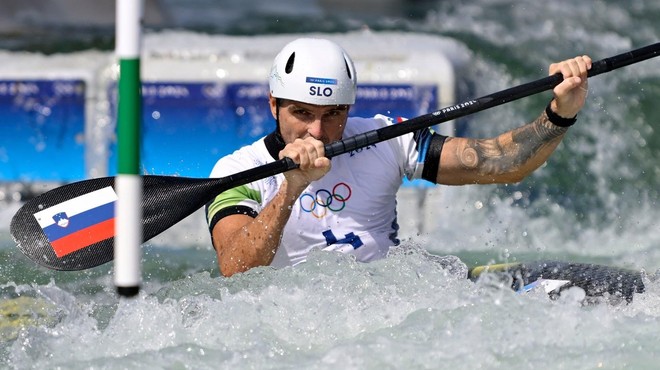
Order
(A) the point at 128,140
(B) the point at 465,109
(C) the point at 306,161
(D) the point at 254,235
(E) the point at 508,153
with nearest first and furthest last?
(A) the point at 128,140 < (C) the point at 306,161 < (D) the point at 254,235 < (B) the point at 465,109 < (E) the point at 508,153

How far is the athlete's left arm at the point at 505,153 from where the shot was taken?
4.13m

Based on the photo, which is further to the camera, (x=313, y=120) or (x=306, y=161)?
(x=313, y=120)

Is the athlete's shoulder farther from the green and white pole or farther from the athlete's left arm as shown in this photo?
the green and white pole

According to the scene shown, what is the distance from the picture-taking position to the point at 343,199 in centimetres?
410

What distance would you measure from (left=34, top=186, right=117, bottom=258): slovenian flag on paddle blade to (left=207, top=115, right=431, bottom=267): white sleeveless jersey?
1.36 ft

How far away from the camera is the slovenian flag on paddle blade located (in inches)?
150

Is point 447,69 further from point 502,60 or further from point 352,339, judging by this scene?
point 352,339

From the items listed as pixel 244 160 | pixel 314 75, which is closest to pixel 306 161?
pixel 314 75

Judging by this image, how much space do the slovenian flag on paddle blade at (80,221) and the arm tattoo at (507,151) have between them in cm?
130

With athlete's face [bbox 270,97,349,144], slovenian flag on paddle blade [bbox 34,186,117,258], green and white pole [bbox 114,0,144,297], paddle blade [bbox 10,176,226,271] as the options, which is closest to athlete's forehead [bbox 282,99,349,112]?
athlete's face [bbox 270,97,349,144]

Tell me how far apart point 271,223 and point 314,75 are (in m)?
0.55

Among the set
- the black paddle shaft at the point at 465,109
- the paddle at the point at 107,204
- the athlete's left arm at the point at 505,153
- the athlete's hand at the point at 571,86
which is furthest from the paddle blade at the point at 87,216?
the athlete's hand at the point at 571,86

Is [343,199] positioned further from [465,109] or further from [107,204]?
[107,204]

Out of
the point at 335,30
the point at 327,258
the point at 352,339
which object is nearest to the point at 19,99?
the point at 335,30
